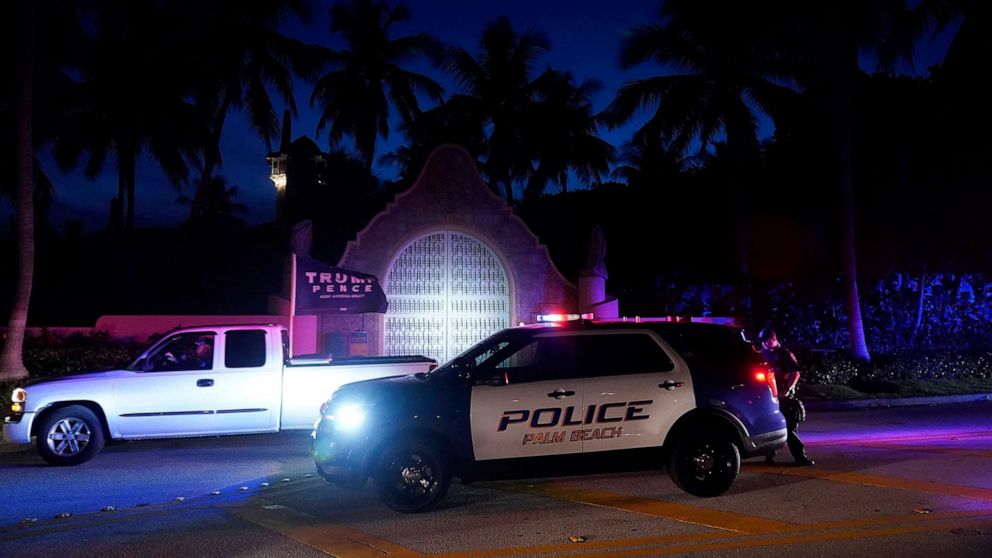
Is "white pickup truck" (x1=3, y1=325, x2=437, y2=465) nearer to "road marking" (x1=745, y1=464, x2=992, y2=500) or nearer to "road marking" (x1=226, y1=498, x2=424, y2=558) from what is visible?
"road marking" (x1=226, y1=498, x2=424, y2=558)

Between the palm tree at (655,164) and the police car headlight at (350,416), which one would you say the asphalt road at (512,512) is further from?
the palm tree at (655,164)

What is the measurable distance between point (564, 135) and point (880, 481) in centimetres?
2886

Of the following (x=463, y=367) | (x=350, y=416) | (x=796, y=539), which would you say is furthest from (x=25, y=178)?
(x=796, y=539)

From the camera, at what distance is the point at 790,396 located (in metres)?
10.6

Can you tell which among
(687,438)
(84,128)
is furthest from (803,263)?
(84,128)

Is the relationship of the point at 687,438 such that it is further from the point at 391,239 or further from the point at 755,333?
the point at 755,333

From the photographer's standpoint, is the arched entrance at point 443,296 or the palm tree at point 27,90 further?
the arched entrance at point 443,296

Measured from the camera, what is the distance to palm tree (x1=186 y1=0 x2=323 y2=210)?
Answer: 26.0m

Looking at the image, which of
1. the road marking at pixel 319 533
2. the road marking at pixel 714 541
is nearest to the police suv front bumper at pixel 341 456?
the road marking at pixel 319 533

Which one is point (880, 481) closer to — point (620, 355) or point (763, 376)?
point (763, 376)

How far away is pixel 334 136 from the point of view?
107 ft

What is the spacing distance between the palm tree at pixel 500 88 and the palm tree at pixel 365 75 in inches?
76.4

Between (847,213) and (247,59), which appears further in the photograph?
(247,59)

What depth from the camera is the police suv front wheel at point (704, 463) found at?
8547 millimetres
